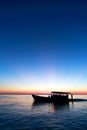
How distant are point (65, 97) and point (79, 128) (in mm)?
55800

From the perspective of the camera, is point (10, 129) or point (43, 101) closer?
point (10, 129)

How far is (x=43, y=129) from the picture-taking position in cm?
2498

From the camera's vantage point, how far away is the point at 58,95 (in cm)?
8069

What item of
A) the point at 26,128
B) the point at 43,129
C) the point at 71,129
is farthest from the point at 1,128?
the point at 71,129

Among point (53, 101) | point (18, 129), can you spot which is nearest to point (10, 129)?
point (18, 129)

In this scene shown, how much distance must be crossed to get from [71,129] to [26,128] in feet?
25.8

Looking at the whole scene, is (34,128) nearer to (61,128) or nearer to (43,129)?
(43,129)

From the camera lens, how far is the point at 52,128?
25688 millimetres

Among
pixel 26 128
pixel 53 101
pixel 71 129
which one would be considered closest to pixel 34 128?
pixel 26 128

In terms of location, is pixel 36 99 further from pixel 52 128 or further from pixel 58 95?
pixel 52 128

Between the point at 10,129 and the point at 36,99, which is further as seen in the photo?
the point at 36,99

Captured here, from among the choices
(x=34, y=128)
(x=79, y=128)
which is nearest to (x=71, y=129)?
(x=79, y=128)

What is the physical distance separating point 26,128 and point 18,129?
1548 millimetres

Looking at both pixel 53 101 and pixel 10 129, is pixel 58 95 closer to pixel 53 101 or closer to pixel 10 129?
pixel 53 101
